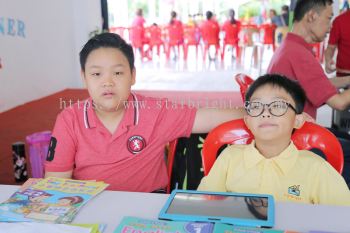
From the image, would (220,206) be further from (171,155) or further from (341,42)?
(341,42)

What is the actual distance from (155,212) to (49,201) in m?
0.28

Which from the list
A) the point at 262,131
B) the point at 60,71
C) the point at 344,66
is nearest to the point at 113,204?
the point at 262,131

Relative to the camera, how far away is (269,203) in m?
0.93

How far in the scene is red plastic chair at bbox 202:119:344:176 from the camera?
1269mm

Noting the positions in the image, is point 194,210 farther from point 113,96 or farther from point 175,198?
point 113,96

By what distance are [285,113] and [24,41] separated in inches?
165

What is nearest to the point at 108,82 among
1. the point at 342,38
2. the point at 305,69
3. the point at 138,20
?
the point at 305,69

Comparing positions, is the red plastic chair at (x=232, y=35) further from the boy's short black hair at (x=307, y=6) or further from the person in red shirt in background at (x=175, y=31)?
the boy's short black hair at (x=307, y=6)

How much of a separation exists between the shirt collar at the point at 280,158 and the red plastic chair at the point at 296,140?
8 centimetres

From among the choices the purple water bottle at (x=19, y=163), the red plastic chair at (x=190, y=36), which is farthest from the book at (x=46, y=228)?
the red plastic chair at (x=190, y=36)

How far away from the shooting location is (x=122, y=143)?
144 cm

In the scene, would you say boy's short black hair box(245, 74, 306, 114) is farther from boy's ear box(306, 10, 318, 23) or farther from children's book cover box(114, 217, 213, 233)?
boy's ear box(306, 10, 318, 23)

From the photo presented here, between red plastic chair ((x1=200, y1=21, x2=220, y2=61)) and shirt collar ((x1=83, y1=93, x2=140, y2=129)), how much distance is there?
7954 mm

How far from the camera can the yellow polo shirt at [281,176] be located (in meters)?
1.17
